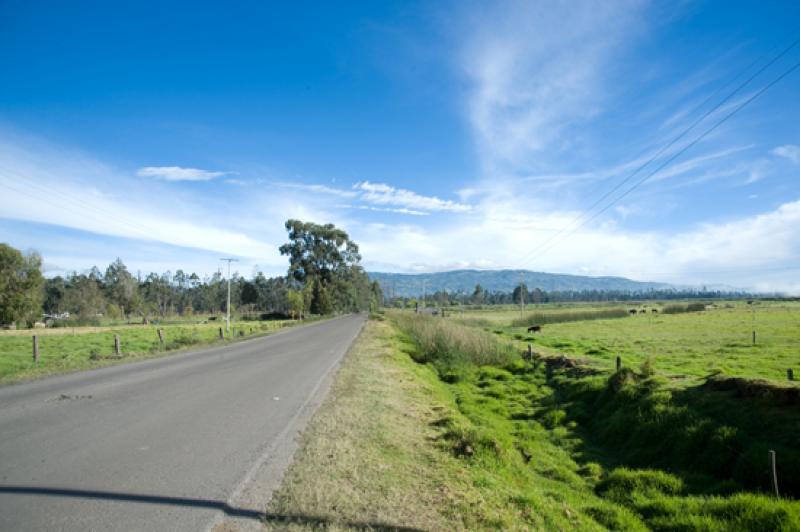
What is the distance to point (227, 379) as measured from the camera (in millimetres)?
13406

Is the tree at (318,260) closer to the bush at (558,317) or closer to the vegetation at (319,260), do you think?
the vegetation at (319,260)

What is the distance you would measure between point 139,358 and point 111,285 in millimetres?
99774

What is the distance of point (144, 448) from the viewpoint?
21.9 ft

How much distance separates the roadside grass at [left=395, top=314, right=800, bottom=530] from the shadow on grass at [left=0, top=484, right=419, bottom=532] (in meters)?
1.68

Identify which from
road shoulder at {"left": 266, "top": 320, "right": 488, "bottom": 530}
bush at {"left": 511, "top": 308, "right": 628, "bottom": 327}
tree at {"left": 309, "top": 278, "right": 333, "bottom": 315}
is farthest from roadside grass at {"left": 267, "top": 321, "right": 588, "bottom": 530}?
tree at {"left": 309, "top": 278, "right": 333, "bottom": 315}

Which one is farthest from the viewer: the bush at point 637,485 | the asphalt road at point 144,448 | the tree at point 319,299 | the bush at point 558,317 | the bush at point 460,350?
the tree at point 319,299

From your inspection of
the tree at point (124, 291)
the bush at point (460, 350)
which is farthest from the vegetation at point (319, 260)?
the bush at point (460, 350)

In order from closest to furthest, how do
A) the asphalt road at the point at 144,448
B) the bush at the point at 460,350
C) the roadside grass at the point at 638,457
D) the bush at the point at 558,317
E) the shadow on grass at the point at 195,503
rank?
the shadow on grass at the point at 195,503
the asphalt road at the point at 144,448
the roadside grass at the point at 638,457
the bush at the point at 460,350
the bush at the point at 558,317

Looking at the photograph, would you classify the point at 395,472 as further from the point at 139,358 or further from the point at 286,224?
the point at 286,224

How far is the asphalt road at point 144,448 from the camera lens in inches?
183

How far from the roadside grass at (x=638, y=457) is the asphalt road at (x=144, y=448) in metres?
3.11

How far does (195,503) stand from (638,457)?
27.2 feet

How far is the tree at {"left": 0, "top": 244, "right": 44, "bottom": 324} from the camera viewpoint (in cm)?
5828

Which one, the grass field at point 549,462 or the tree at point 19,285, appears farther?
the tree at point 19,285
